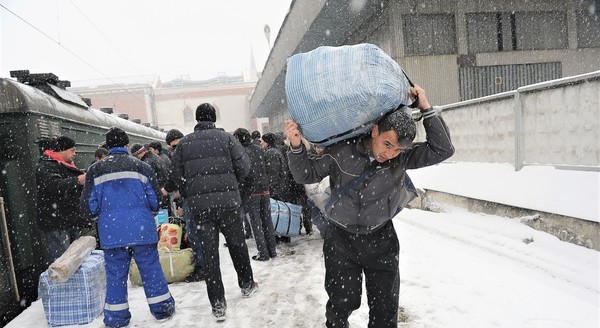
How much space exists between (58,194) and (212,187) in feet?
7.04

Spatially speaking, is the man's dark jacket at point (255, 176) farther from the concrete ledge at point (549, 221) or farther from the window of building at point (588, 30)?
the window of building at point (588, 30)

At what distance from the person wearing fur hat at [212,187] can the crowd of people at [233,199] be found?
10 millimetres

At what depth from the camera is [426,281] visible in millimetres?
4352

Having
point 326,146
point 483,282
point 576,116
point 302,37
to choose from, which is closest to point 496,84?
point 302,37

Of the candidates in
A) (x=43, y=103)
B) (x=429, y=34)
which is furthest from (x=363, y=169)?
(x=429, y=34)

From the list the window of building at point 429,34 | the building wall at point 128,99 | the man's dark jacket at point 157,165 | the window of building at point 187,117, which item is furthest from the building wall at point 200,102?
the man's dark jacket at point 157,165

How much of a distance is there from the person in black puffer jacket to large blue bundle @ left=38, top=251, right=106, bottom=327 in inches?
89.2

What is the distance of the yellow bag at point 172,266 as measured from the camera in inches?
197

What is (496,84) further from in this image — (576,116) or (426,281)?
(426,281)

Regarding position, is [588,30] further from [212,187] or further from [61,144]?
[61,144]

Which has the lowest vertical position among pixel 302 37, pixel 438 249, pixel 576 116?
pixel 438 249

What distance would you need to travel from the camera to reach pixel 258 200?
19.2 ft

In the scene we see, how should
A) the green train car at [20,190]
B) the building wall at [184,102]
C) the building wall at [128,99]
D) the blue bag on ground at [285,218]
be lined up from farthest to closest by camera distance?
the building wall at [184,102], the building wall at [128,99], the blue bag on ground at [285,218], the green train car at [20,190]

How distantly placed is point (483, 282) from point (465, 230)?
180 centimetres
